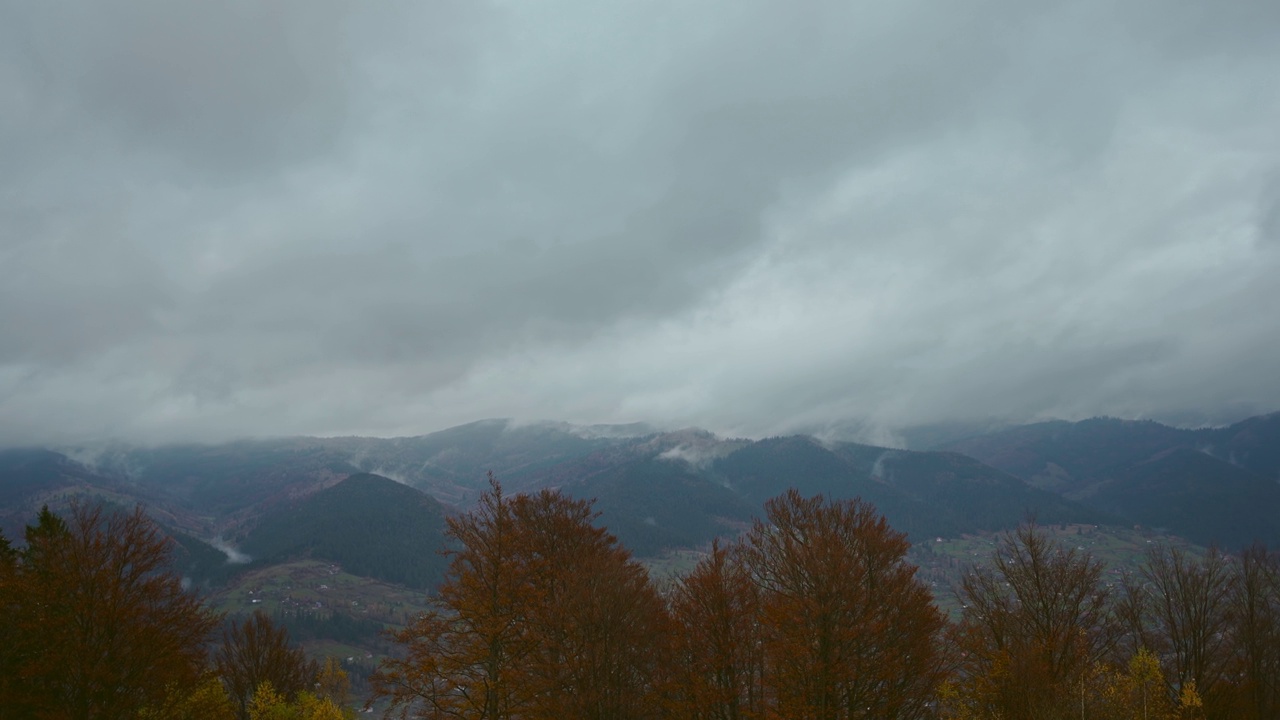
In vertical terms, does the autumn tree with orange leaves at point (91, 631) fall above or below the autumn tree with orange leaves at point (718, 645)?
above

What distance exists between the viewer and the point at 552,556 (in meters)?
35.8

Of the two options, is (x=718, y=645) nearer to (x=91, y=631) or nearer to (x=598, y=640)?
(x=598, y=640)

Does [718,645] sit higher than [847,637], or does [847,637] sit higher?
[847,637]

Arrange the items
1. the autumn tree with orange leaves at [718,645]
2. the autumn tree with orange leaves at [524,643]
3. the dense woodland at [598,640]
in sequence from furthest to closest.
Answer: the autumn tree with orange leaves at [718,645]
the autumn tree with orange leaves at [524,643]
the dense woodland at [598,640]

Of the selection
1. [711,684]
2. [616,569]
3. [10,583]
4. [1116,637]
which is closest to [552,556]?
[616,569]

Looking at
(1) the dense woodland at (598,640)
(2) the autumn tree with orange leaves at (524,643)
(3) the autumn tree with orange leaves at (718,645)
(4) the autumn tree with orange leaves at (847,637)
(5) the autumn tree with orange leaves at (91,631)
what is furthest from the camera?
(3) the autumn tree with orange leaves at (718,645)

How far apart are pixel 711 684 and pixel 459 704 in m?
12.4

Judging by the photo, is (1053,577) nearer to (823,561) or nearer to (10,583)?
(823,561)

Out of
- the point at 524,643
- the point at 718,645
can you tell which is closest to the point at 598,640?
the point at 524,643

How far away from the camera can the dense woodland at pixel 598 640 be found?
1063 inches

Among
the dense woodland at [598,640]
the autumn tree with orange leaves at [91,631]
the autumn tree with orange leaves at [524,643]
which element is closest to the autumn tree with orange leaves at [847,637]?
the dense woodland at [598,640]

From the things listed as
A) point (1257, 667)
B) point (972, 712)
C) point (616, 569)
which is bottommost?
point (1257, 667)

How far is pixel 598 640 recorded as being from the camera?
95.6 feet

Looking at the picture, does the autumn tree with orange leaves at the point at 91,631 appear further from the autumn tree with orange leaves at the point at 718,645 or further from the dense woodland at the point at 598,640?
the autumn tree with orange leaves at the point at 718,645
